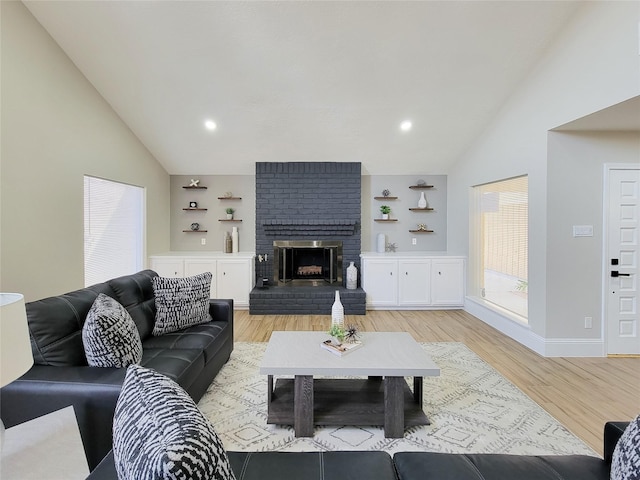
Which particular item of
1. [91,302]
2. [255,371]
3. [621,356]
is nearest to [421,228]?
[621,356]

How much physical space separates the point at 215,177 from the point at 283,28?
320 cm

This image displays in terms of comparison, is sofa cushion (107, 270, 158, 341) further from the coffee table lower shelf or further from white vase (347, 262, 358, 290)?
white vase (347, 262, 358, 290)

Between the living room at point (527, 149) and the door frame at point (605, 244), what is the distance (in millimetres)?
32

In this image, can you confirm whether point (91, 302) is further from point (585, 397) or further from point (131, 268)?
point (585, 397)

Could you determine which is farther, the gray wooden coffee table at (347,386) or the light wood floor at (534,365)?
the light wood floor at (534,365)

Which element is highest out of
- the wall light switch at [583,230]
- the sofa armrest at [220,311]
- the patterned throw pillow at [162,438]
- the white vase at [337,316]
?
the wall light switch at [583,230]

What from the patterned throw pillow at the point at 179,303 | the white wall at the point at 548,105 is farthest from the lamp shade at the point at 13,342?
the white wall at the point at 548,105

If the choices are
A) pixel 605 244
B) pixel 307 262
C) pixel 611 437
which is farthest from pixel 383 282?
pixel 611 437

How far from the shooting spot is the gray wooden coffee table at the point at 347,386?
209 centimetres

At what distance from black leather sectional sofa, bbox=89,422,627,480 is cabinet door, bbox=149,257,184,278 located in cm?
429

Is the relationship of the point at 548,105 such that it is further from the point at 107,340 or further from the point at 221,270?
the point at 221,270

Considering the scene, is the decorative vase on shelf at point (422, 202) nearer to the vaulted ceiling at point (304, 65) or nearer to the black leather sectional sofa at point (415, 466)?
the vaulted ceiling at point (304, 65)

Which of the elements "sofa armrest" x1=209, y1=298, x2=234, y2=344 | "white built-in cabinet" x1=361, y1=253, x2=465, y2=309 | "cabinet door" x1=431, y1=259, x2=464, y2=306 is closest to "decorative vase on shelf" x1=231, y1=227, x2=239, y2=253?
"white built-in cabinet" x1=361, y1=253, x2=465, y2=309

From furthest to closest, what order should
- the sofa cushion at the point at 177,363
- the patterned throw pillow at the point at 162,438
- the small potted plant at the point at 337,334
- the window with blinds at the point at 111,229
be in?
the window with blinds at the point at 111,229
the small potted plant at the point at 337,334
the sofa cushion at the point at 177,363
the patterned throw pillow at the point at 162,438
